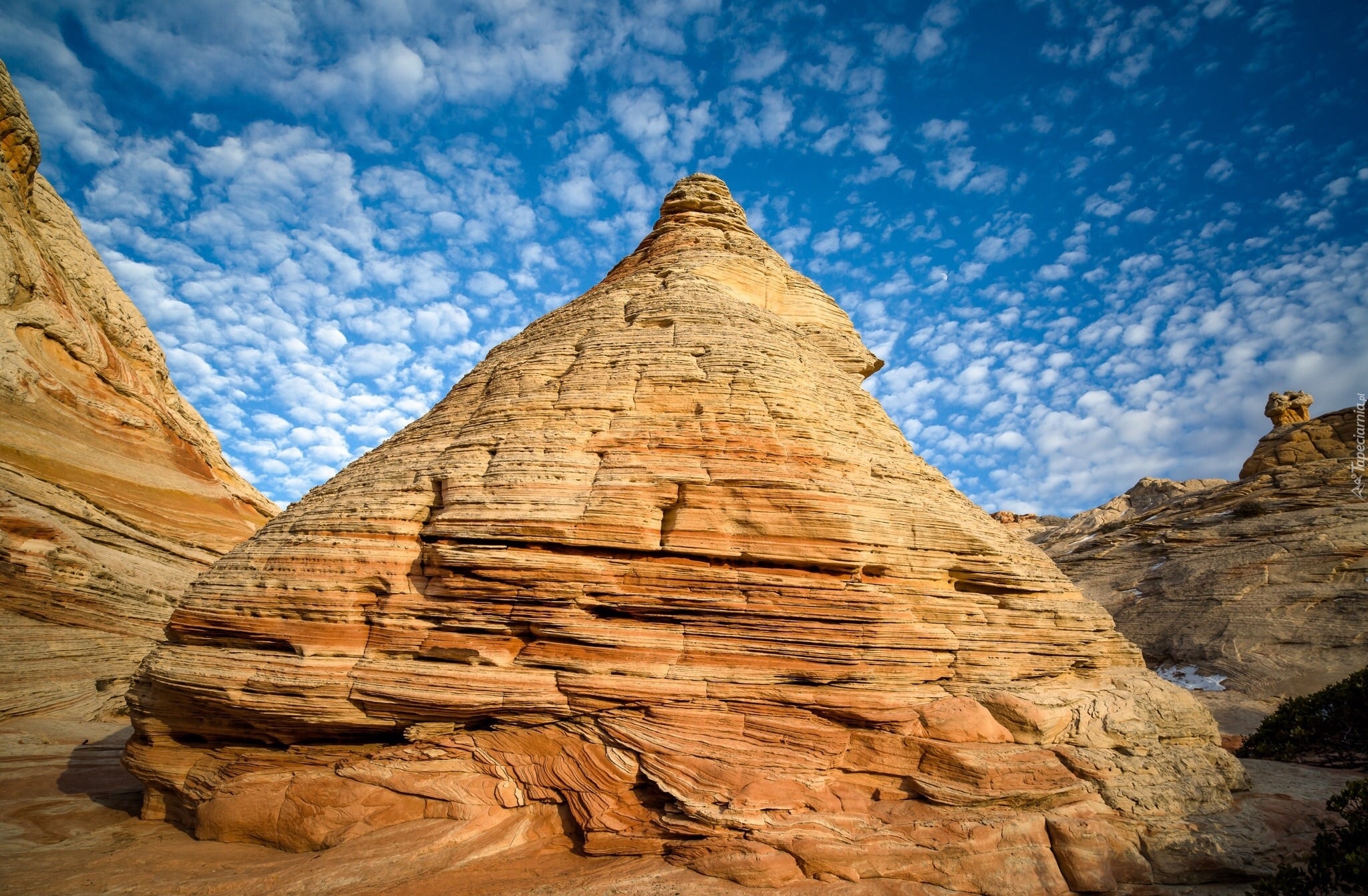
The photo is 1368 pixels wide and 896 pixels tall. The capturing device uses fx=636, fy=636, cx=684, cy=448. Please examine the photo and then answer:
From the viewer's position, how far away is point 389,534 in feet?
38.3

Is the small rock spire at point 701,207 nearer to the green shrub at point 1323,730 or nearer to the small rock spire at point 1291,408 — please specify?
the green shrub at point 1323,730

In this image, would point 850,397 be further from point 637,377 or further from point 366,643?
point 366,643

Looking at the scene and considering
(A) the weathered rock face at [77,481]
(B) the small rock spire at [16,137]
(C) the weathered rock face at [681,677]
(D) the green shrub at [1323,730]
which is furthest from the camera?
(B) the small rock spire at [16,137]

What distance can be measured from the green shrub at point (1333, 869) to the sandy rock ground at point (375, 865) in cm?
78

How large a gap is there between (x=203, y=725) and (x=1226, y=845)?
16.9 metres

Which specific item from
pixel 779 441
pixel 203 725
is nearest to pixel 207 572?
pixel 203 725

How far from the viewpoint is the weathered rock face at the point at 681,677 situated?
31.6 feet

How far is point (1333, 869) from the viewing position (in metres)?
8.52

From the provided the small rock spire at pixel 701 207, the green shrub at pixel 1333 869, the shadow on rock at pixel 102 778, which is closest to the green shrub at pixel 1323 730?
the green shrub at pixel 1333 869

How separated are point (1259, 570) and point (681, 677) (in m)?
33.0

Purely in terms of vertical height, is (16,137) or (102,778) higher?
(16,137)

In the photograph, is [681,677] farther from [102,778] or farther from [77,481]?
[77,481]

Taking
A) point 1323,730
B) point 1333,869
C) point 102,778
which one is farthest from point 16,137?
point 1323,730

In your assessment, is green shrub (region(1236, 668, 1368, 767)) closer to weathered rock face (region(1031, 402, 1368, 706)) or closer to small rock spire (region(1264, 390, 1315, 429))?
weathered rock face (region(1031, 402, 1368, 706))
